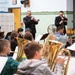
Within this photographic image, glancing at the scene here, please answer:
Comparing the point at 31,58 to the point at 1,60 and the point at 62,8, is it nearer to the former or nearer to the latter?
the point at 1,60

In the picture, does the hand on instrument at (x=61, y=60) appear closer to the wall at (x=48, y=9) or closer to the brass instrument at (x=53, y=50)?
the brass instrument at (x=53, y=50)

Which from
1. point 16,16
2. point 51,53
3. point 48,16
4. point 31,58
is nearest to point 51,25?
point 48,16

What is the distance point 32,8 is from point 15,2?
55.2 inches

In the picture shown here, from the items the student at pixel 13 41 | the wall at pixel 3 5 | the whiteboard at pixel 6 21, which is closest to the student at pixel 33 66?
the student at pixel 13 41

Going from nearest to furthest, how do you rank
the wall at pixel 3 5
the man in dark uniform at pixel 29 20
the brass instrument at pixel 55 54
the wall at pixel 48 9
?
the brass instrument at pixel 55 54 < the man in dark uniform at pixel 29 20 < the wall at pixel 48 9 < the wall at pixel 3 5

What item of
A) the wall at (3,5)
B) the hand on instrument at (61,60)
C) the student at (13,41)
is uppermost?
the wall at (3,5)

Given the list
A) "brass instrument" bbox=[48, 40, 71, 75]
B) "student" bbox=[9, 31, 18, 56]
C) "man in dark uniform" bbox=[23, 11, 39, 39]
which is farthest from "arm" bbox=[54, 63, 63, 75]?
"man in dark uniform" bbox=[23, 11, 39, 39]

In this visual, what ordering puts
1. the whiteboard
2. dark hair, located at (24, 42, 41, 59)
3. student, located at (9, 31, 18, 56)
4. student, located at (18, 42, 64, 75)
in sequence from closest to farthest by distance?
student, located at (18, 42, 64, 75), dark hair, located at (24, 42, 41, 59), student, located at (9, 31, 18, 56), the whiteboard

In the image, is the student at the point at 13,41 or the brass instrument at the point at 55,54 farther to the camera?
the student at the point at 13,41

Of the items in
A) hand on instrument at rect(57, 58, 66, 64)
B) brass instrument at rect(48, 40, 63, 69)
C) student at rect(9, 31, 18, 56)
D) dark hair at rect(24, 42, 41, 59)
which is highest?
dark hair at rect(24, 42, 41, 59)

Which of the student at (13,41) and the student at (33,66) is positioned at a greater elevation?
the student at (33,66)

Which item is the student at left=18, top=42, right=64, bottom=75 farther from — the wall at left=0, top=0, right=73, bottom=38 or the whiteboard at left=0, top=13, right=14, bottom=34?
the wall at left=0, top=0, right=73, bottom=38

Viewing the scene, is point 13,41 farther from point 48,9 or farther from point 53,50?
point 48,9

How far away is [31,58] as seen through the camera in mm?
2834
